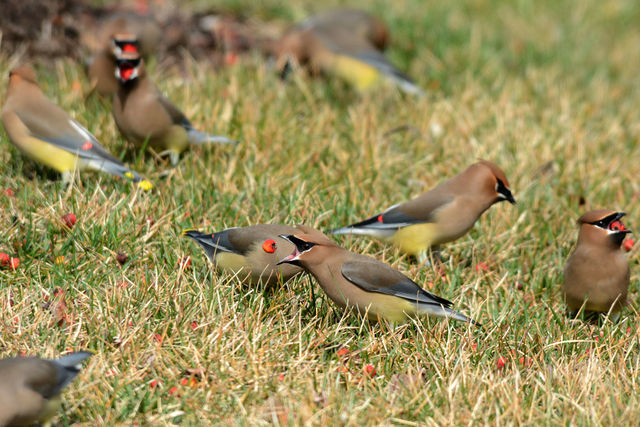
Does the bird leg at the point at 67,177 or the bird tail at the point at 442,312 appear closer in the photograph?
the bird tail at the point at 442,312

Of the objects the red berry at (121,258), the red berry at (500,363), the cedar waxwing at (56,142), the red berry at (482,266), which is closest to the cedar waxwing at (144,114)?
the cedar waxwing at (56,142)

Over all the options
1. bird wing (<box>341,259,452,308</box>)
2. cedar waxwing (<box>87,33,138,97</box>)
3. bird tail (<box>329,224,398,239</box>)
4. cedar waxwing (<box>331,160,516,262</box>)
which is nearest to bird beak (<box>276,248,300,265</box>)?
bird wing (<box>341,259,452,308</box>)

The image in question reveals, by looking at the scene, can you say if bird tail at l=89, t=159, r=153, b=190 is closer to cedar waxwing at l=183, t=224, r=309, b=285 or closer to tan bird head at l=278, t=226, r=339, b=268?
cedar waxwing at l=183, t=224, r=309, b=285

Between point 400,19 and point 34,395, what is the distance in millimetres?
6580

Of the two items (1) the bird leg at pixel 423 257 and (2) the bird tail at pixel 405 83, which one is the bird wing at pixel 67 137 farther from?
(2) the bird tail at pixel 405 83

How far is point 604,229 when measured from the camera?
4492 millimetres

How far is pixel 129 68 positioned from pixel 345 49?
2780mm

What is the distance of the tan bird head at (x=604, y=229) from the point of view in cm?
447

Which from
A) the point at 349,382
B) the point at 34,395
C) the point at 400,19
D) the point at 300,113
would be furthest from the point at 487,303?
the point at 400,19

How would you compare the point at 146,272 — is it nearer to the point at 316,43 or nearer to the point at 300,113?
the point at 300,113

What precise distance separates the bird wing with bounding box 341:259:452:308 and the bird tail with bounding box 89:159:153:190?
1.49 metres

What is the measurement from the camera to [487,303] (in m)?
4.35

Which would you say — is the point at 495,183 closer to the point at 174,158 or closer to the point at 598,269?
the point at 598,269

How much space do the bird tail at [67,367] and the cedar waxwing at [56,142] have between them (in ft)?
5.89
